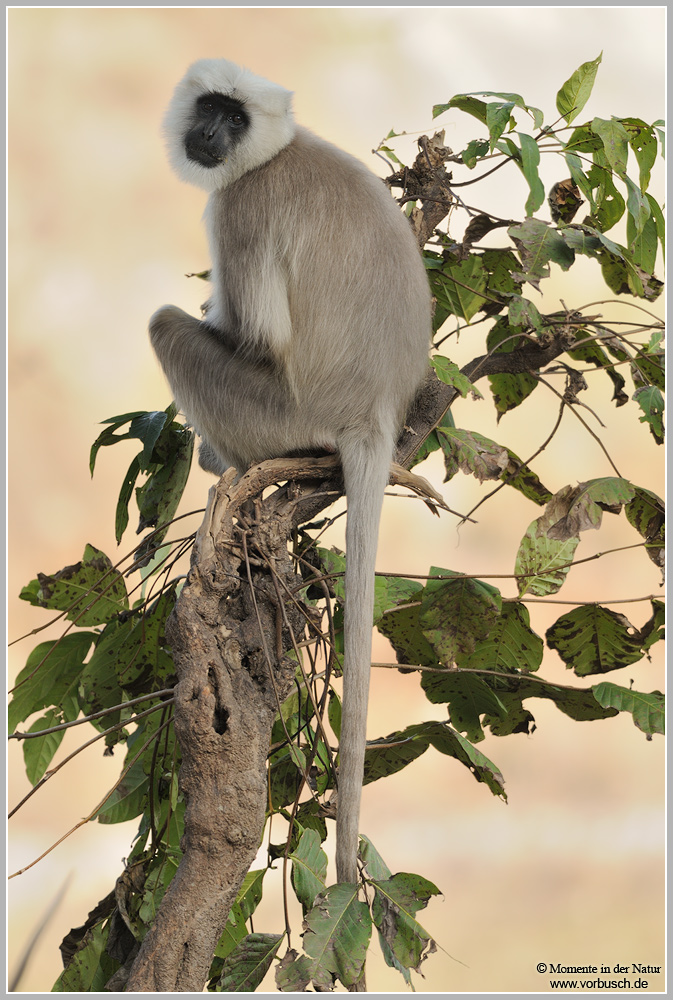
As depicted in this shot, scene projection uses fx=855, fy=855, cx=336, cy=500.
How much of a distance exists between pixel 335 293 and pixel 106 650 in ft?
3.34

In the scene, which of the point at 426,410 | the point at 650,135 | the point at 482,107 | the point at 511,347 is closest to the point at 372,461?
the point at 426,410

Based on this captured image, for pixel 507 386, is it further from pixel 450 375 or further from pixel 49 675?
pixel 49 675

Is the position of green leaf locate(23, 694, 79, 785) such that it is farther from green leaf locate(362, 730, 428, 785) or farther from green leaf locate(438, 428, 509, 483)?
green leaf locate(438, 428, 509, 483)

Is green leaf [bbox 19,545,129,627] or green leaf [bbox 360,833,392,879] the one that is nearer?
green leaf [bbox 360,833,392,879]

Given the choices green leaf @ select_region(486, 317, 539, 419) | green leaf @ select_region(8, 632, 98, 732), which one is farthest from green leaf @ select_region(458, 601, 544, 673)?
green leaf @ select_region(8, 632, 98, 732)

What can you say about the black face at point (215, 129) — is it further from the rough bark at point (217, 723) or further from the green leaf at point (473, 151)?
the rough bark at point (217, 723)

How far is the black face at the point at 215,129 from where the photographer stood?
195 centimetres

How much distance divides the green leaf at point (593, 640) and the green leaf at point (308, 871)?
72 cm

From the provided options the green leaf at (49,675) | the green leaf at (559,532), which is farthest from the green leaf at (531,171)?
the green leaf at (49,675)

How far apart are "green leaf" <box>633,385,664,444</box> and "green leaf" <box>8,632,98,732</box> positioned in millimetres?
1422

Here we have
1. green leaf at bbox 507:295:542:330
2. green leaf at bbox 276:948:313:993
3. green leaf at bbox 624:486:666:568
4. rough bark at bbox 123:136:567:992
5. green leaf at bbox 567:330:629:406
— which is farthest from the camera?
green leaf at bbox 567:330:629:406

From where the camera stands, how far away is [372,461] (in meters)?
1.79

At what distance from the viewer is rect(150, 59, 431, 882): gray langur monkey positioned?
1.87 m

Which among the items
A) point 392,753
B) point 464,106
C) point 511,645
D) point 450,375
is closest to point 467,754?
Answer: point 392,753
